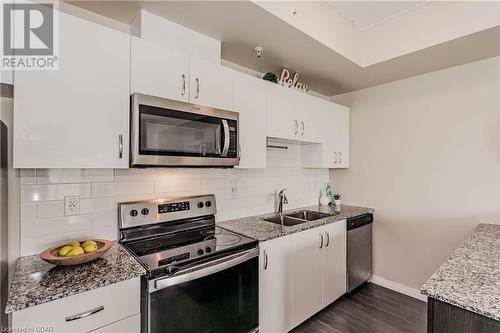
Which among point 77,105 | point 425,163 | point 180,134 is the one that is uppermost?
point 77,105

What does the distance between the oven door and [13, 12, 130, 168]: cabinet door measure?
0.74 metres

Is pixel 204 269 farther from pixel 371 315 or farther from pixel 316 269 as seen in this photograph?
pixel 371 315

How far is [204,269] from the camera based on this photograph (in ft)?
4.80

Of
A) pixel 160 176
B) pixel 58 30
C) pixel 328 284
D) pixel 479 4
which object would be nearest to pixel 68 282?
pixel 160 176

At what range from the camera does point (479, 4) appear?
183cm

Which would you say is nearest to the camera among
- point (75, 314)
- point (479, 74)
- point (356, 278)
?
point (75, 314)

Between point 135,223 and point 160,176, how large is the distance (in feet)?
1.24

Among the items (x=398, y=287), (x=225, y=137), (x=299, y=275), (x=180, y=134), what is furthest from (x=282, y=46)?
(x=398, y=287)

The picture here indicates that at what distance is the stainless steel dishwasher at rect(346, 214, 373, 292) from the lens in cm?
263

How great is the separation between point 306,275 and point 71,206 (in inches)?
71.0

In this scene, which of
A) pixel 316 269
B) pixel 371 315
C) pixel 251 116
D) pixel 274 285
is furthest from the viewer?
pixel 371 315

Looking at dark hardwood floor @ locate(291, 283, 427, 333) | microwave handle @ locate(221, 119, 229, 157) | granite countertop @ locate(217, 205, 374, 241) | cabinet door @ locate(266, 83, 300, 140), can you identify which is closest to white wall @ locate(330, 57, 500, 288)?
dark hardwood floor @ locate(291, 283, 427, 333)

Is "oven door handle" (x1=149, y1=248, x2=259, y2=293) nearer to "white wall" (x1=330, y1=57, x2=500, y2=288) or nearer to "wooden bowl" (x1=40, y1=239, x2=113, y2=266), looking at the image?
"wooden bowl" (x1=40, y1=239, x2=113, y2=266)

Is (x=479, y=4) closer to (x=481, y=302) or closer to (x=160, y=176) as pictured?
(x=481, y=302)
